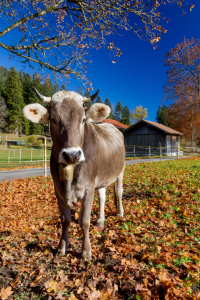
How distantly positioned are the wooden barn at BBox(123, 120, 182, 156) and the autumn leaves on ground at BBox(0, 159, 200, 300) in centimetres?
2595

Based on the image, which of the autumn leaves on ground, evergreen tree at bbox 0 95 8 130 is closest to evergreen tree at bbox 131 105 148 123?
evergreen tree at bbox 0 95 8 130

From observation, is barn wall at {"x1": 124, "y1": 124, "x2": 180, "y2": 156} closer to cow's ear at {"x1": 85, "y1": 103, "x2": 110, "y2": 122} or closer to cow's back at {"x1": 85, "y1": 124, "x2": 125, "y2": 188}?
cow's back at {"x1": 85, "y1": 124, "x2": 125, "y2": 188}

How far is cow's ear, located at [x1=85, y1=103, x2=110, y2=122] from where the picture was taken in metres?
2.80

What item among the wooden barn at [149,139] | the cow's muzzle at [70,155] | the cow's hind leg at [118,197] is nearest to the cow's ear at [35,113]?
the cow's muzzle at [70,155]

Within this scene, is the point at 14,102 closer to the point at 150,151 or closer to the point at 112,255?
the point at 150,151

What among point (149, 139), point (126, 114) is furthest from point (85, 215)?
point (126, 114)

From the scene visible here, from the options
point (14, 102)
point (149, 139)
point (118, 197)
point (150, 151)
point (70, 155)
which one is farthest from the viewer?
point (14, 102)

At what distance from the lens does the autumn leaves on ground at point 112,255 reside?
2252mm

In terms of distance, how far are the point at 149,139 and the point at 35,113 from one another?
3096cm

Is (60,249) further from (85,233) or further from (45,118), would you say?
(45,118)

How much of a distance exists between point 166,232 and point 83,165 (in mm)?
2432

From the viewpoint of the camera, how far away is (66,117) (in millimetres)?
2434

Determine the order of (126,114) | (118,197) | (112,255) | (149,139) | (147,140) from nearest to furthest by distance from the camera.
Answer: (112,255), (118,197), (149,139), (147,140), (126,114)

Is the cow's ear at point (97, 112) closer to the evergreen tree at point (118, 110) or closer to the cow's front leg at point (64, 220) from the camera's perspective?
the cow's front leg at point (64, 220)
